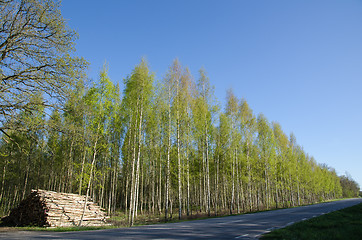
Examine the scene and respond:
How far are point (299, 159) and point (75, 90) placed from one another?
58.7 m

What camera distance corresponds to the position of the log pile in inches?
506

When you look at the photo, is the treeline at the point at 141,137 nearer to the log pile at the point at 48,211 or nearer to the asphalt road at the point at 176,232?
the log pile at the point at 48,211

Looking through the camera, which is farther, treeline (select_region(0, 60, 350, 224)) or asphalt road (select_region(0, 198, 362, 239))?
treeline (select_region(0, 60, 350, 224))

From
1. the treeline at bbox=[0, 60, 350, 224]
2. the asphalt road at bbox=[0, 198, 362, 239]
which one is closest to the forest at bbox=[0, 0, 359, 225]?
the treeline at bbox=[0, 60, 350, 224]

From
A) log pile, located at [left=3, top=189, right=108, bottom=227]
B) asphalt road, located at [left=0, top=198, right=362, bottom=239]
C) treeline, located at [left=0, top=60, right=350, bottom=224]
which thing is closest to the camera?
asphalt road, located at [left=0, top=198, right=362, bottom=239]

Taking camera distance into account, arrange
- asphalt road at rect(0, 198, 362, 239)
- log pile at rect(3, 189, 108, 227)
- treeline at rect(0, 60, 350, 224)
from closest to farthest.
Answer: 1. asphalt road at rect(0, 198, 362, 239)
2. treeline at rect(0, 60, 350, 224)
3. log pile at rect(3, 189, 108, 227)

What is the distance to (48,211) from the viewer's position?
12891mm

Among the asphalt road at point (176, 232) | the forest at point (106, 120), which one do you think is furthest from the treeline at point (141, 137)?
the asphalt road at point (176, 232)

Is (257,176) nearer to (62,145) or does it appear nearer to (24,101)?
(62,145)

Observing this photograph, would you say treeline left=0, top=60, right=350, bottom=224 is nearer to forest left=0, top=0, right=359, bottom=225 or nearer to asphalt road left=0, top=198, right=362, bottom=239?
forest left=0, top=0, right=359, bottom=225

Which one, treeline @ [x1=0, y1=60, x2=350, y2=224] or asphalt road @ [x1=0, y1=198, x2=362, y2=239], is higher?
treeline @ [x1=0, y1=60, x2=350, y2=224]

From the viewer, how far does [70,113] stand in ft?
31.3

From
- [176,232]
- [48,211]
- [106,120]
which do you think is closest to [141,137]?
[106,120]

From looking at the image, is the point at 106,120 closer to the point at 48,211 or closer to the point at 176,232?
the point at 48,211
